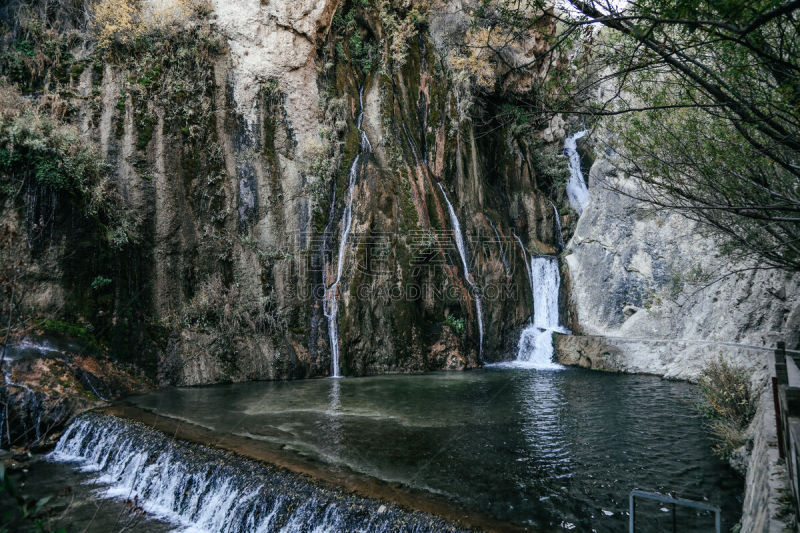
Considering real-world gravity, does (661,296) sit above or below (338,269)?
below

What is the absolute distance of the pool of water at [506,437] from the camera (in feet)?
18.6

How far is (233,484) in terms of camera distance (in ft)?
20.1

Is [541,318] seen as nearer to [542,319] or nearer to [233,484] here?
[542,319]

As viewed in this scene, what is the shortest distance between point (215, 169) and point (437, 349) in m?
9.76

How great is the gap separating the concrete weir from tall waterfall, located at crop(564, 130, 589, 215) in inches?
795

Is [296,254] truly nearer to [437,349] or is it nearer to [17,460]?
[437,349]

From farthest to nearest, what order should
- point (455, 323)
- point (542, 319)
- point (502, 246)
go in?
point (542, 319), point (502, 246), point (455, 323)

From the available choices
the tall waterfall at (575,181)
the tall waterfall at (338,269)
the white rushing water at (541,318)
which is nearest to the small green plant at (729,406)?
the white rushing water at (541,318)

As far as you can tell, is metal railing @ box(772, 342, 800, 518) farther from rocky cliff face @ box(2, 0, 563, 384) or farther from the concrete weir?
rocky cliff face @ box(2, 0, 563, 384)

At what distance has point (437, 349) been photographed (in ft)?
49.2

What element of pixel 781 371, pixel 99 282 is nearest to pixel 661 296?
pixel 781 371

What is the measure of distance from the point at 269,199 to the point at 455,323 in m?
7.89

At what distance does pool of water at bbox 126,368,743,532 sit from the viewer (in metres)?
5.67

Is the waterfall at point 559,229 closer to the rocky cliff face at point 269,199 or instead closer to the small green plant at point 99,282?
the rocky cliff face at point 269,199
